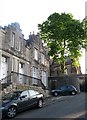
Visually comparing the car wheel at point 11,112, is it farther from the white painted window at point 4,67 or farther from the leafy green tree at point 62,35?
the leafy green tree at point 62,35

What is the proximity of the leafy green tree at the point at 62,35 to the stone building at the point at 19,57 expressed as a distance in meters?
2.13

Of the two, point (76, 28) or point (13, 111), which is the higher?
point (76, 28)

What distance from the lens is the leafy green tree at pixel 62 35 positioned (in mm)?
43125

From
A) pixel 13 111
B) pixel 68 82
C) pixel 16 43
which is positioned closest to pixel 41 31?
pixel 68 82

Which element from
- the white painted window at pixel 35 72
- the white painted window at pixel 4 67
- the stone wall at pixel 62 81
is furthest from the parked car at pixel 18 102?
the stone wall at pixel 62 81

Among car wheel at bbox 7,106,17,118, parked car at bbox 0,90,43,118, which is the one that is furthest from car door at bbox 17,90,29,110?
car wheel at bbox 7,106,17,118

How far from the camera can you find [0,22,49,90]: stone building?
28.9 metres

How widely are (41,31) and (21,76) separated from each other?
16.2 metres

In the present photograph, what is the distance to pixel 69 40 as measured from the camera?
43781 millimetres

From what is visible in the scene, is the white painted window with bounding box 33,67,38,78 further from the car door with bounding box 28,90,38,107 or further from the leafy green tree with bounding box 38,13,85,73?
the car door with bounding box 28,90,38,107

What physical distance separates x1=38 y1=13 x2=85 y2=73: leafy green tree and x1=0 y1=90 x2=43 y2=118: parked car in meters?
23.2

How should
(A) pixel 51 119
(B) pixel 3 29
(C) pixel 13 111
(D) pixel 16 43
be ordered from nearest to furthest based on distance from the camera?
1. (A) pixel 51 119
2. (C) pixel 13 111
3. (B) pixel 3 29
4. (D) pixel 16 43

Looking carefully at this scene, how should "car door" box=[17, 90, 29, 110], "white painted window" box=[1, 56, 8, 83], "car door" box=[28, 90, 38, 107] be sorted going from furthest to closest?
"white painted window" box=[1, 56, 8, 83] → "car door" box=[28, 90, 38, 107] → "car door" box=[17, 90, 29, 110]

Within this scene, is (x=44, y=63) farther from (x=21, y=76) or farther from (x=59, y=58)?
(x=21, y=76)
